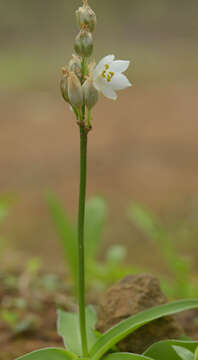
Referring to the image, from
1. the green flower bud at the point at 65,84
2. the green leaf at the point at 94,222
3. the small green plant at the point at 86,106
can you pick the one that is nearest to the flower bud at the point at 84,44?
the small green plant at the point at 86,106

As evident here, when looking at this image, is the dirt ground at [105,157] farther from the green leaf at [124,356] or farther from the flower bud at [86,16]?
the flower bud at [86,16]

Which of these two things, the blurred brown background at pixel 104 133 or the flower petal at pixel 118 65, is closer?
the flower petal at pixel 118 65

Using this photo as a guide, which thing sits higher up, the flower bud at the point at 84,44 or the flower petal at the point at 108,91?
the flower bud at the point at 84,44

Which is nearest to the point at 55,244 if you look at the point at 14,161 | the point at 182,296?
the point at 182,296

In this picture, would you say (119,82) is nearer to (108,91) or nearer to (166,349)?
(108,91)

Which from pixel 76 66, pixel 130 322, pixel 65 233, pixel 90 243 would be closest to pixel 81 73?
pixel 76 66

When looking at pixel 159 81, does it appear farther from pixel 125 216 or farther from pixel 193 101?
pixel 125 216
